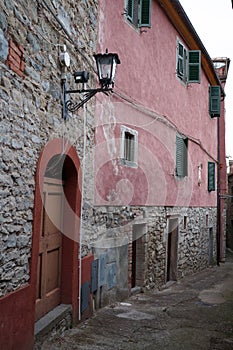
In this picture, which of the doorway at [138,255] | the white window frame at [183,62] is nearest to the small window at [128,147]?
the doorway at [138,255]

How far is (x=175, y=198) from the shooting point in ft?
31.5

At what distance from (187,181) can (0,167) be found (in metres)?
8.04

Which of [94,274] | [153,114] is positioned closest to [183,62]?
[153,114]

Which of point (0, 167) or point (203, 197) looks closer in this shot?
point (0, 167)

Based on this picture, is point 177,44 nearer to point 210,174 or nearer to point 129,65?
point 129,65

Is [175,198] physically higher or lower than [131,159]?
lower

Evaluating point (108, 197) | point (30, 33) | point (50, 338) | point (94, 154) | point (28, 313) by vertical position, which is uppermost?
point (30, 33)

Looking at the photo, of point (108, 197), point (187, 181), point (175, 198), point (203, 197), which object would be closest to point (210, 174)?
point (203, 197)

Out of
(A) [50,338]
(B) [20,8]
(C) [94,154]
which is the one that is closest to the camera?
(B) [20,8]

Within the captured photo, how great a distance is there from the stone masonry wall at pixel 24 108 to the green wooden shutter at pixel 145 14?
310 centimetres

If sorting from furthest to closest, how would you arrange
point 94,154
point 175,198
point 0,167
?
point 175,198
point 94,154
point 0,167

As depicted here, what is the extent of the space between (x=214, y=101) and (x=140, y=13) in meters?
6.48

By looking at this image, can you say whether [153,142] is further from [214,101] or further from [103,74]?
Result: [214,101]

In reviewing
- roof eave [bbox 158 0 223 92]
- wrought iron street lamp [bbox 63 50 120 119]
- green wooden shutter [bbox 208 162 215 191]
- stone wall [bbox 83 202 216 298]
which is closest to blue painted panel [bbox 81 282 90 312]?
stone wall [bbox 83 202 216 298]
